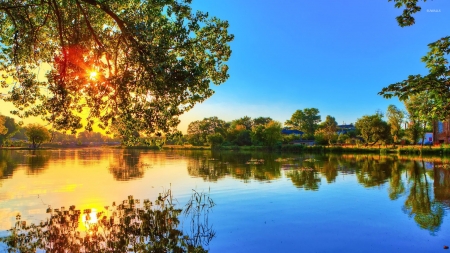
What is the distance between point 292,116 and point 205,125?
179ft

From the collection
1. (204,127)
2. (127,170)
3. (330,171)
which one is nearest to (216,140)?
(204,127)

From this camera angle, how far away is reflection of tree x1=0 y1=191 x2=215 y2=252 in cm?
995

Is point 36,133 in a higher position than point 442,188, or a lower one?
higher

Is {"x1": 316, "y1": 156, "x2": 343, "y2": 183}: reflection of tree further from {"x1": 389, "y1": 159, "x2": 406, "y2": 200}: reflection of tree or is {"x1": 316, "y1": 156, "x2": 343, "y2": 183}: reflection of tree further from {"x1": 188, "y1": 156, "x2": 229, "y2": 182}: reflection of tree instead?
{"x1": 188, "y1": 156, "x2": 229, "y2": 182}: reflection of tree

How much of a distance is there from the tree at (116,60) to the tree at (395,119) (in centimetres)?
7350

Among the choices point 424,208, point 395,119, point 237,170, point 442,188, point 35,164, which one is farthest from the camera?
point 395,119

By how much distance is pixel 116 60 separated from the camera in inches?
482

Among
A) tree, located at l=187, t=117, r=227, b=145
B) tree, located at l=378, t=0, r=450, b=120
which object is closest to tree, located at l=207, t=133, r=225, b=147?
tree, located at l=187, t=117, r=227, b=145

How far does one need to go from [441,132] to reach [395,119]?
32.6 ft

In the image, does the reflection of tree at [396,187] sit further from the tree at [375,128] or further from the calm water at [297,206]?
the tree at [375,128]

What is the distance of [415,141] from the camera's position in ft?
235

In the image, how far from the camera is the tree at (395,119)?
74.4m

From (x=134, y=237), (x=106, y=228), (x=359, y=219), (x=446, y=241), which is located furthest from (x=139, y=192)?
(x=446, y=241)

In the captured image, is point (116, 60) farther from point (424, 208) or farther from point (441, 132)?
point (441, 132)
